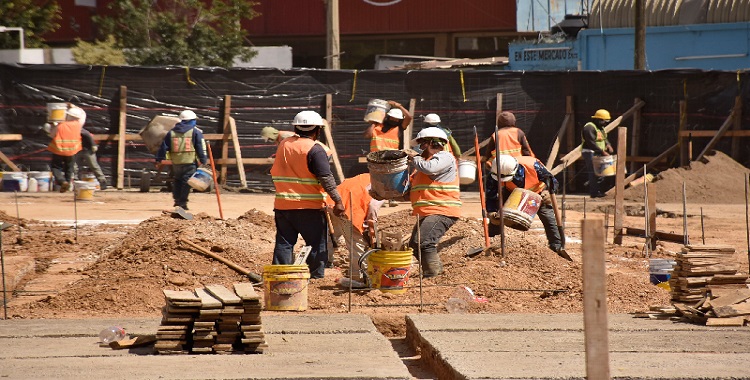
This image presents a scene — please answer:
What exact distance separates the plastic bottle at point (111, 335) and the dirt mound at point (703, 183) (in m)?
14.6

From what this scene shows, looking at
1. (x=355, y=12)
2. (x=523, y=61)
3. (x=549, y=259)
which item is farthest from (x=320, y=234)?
(x=355, y=12)

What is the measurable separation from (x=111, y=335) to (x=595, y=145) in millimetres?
15261

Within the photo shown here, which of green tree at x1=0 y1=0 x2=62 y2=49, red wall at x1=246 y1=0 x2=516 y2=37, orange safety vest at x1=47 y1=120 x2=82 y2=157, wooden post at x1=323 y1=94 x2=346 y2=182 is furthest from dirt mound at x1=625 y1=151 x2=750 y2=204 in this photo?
green tree at x1=0 y1=0 x2=62 y2=49

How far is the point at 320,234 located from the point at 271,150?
12678mm

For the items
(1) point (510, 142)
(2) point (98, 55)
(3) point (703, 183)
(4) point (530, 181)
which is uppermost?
(2) point (98, 55)

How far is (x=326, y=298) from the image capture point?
414 inches

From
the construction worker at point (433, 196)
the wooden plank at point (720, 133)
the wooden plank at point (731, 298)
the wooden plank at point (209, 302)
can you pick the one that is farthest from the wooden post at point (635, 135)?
the wooden plank at point (209, 302)

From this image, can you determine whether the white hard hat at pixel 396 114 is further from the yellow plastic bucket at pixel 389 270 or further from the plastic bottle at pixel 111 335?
the plastic bottle at pixel 111 335

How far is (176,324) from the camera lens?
768cm

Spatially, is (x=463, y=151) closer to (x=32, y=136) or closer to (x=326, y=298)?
(x=32, y=136)

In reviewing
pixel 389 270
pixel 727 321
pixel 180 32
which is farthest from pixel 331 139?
pixel 727 321

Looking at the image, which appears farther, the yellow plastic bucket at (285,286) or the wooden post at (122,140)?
the wooden post at (122,140)

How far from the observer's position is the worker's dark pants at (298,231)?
36.1 feet

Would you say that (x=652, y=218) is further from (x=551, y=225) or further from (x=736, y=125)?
(x=736, y=125)
